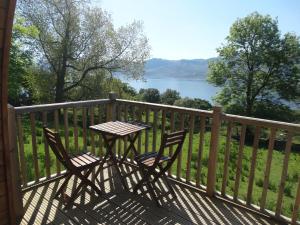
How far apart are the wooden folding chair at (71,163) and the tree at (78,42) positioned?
1060 cm

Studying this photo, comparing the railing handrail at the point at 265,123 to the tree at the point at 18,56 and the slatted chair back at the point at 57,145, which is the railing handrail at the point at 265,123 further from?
the tree at the point at 18,56

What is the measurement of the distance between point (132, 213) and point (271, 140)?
1.76m

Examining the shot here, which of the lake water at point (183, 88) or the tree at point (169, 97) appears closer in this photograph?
the lake water at point (183, 88)

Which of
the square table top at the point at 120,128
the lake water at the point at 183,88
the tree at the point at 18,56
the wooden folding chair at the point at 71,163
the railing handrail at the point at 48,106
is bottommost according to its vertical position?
the lake water at the point at 183,88

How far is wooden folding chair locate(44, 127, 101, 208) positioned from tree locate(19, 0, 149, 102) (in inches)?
417

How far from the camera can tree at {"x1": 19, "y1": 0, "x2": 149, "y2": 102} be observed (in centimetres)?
1202

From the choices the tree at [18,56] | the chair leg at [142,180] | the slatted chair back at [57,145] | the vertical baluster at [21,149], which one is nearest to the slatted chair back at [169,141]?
the chair leg at [142,180]

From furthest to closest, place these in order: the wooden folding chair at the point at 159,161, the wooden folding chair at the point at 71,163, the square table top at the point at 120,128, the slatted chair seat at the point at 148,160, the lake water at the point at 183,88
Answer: the lake water at the point at 183,88 → the square table top at the point at 120,128 → the slatted chair seat at the point at 148,160 → the wooden folding chair at the point at 159,161 → the wooden folding chair at the point at 71,163

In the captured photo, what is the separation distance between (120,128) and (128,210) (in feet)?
3.44

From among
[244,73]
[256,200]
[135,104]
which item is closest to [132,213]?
[135,104]

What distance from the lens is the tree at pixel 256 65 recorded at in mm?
16484

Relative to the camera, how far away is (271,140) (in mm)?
2766

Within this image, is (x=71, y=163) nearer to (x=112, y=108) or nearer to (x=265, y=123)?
(x=112, y=108)

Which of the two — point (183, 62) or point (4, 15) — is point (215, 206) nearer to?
point (4, 15)
